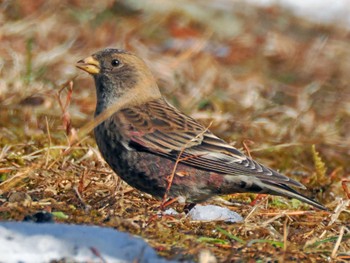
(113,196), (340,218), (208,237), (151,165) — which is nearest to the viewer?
(208,237)

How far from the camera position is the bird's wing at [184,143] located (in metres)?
5.51

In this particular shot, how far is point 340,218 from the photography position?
599 centimetres

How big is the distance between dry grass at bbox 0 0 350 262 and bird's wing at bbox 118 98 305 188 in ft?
0.83

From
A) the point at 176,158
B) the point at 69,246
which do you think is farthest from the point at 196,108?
the point at 69,246

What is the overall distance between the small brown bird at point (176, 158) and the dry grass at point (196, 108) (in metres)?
0.15

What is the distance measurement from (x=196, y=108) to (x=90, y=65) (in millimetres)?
2261

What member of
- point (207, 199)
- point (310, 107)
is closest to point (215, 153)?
point (207, 199)

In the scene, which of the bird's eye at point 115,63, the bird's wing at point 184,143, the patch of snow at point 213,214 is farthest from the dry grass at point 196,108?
the bird's eye at point 115,63

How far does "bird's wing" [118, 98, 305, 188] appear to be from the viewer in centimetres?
551

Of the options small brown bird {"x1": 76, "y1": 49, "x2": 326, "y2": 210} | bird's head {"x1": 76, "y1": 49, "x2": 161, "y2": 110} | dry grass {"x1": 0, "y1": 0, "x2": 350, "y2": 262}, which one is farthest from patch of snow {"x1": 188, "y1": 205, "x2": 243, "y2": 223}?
bird's head {"x1": 76, "y1": 49, "x2": 161, "y2": 110}

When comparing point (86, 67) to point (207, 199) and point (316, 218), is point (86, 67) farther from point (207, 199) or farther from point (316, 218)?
point (316, 218)

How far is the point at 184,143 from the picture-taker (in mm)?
5691

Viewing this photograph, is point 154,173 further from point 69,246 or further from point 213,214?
point 69,246

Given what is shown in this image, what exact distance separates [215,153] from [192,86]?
12.0 feet
